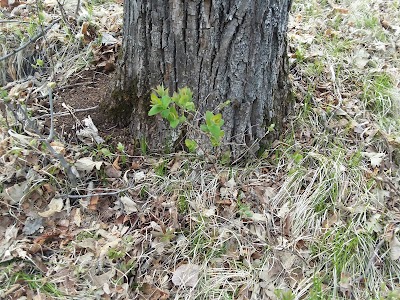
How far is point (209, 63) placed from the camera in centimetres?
208

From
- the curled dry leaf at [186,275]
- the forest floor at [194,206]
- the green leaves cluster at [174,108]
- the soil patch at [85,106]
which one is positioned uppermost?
the green leaves cluster at [174,108]

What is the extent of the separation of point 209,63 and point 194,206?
713mm

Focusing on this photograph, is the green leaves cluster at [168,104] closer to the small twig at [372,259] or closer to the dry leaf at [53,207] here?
the dry leaf at [53,207]

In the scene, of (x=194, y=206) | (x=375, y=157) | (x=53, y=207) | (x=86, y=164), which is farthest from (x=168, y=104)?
(x=375, y=157)

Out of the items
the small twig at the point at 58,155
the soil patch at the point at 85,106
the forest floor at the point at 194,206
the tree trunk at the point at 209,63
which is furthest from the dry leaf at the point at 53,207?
the tree trunk at the point at 209,63

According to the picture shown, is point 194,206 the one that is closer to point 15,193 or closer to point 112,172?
point 112,172

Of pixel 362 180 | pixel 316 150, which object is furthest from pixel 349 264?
pixel 316 150

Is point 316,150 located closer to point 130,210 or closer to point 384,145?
point 384,145

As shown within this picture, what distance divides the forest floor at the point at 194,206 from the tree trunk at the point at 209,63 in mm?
168

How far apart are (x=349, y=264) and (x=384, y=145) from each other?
847mm

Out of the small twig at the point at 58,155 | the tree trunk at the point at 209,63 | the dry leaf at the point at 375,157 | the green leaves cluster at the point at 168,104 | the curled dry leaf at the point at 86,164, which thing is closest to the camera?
the green leaves cluster at the point at 168,104

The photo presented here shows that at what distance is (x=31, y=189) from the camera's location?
2166 millimetres

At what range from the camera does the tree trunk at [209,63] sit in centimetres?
197

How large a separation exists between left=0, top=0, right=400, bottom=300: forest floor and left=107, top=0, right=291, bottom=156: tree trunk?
17cm
